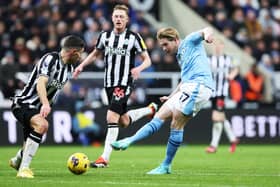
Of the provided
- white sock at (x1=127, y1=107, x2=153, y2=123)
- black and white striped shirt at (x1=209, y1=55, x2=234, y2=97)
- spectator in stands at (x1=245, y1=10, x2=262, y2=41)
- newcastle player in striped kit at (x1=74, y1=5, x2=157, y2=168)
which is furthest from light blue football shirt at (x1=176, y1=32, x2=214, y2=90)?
spectator in stands at (x1=245, y1=10, x2=262, y2=41)

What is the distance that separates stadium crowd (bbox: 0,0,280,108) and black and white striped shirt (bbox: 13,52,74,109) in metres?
9.72

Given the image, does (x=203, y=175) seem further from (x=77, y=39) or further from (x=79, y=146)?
(x=79, y=146)

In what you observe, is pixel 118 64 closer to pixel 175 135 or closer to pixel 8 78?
pixel 175 135

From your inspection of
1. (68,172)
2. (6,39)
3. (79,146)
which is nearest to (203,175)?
(68,172)

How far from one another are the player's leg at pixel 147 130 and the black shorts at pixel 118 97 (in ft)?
5.60

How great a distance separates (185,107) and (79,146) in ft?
31.3

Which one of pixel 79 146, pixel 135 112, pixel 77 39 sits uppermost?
pixel 77 39

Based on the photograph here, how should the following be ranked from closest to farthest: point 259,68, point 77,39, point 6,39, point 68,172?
point 77,39, point 68,172, point 6,39, point 259,68

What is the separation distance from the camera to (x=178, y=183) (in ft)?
33.0

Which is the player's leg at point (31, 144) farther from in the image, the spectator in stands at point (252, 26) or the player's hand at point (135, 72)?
the spectator in stands at point (252, 26)

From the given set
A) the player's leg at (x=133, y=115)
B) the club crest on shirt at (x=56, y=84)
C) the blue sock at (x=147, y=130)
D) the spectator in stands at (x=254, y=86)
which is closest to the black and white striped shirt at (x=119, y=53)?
the player's leg at (x=133, y=115)

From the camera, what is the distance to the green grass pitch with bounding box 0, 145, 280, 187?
1007 cm

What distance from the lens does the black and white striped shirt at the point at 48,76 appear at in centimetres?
1102

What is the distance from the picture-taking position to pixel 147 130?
37.4 ft
